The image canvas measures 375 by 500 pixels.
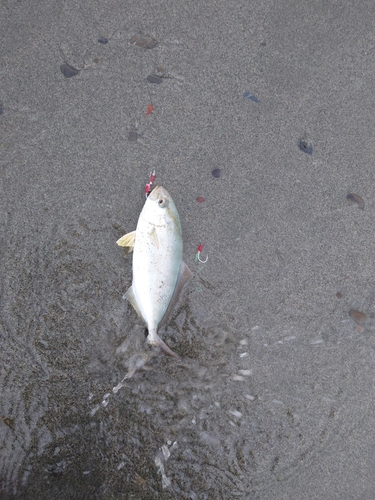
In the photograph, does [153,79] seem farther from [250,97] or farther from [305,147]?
[305,147]

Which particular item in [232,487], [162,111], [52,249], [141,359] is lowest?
[232,487]

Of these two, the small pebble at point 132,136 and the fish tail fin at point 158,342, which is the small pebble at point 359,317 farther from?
the small pebble at point 132,136

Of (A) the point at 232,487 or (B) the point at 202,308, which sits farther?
(B) the point at 202,308

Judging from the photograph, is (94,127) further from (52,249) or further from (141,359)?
(141,359)

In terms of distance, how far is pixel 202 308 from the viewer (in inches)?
122

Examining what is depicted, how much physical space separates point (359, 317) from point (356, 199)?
0.92 meters

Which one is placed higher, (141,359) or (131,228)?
(131,228)

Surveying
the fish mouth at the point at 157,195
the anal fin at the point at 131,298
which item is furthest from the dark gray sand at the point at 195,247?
the fish mouth at the point at 157,195

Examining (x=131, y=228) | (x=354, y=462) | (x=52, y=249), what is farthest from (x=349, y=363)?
(x=52, y=249)

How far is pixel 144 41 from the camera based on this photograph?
3.39 m

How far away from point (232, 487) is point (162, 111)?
282cm

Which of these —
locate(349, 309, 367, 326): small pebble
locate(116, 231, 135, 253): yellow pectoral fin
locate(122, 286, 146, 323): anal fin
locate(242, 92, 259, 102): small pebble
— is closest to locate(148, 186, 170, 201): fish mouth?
locate(116, 231, 135, 253): yellow pectoral fin

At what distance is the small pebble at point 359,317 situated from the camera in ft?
10.3

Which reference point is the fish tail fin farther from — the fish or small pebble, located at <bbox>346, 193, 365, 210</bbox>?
small pebble, located at <bbox>346, 193, 365, 210</bbox>
